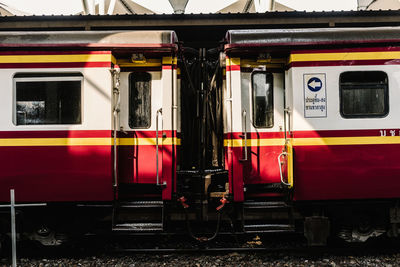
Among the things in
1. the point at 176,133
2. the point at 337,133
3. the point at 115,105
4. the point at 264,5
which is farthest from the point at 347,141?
the point at 264,5

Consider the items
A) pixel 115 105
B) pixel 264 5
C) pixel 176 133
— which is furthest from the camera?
pixel 264 5

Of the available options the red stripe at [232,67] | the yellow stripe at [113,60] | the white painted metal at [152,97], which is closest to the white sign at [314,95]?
the red stripe at [232,67]

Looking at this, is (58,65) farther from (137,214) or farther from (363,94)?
(363,94)

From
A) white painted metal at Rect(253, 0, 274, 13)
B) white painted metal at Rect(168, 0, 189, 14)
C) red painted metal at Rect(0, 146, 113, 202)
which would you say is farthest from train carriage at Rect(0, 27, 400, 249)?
white painted metal at Rect(253, 0, 274, 13)

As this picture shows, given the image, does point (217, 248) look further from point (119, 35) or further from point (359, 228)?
point (119, 35)

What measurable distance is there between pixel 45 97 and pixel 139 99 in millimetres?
1551

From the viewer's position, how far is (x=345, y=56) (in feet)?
19.9

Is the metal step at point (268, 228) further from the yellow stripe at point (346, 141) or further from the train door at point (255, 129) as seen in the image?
the yellow stripe at point (346, 141)

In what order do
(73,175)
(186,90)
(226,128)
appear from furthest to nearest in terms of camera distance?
(186,90) < (226,128) < (73,175)

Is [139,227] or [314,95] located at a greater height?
[314,95]

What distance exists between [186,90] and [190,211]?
228 cm

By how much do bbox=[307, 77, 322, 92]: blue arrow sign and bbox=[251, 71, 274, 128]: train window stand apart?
694mm

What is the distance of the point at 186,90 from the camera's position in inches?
276


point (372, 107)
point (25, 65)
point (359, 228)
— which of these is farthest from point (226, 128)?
point (25, 65)
